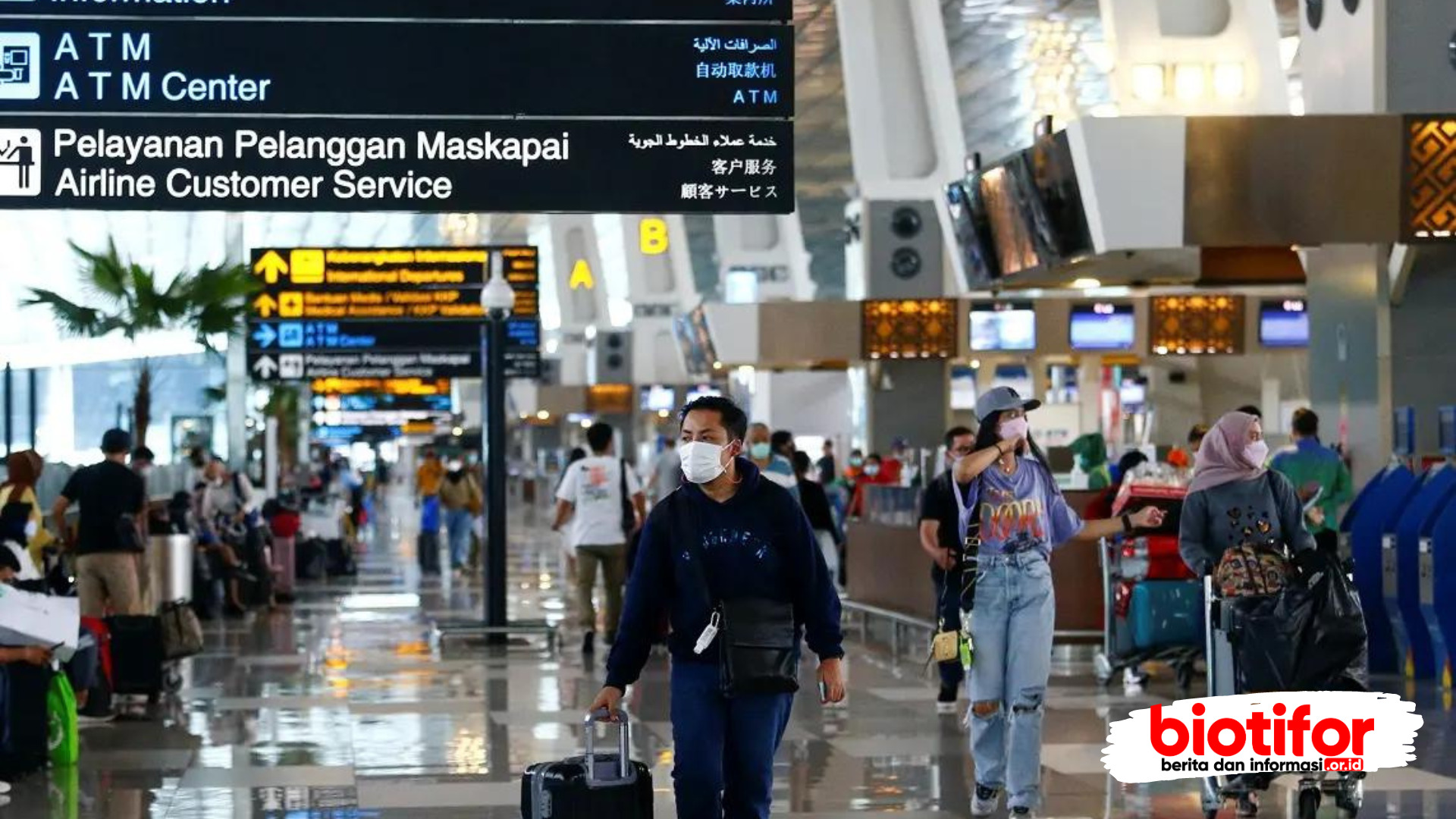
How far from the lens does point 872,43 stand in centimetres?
3309

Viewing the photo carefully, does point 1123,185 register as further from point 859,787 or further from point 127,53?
point 127,53

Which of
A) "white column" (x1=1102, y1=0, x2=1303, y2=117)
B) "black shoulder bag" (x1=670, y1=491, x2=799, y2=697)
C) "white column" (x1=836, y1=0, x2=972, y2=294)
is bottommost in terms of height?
"black shoulder bag" (x1=670, y1=491, x2=799, y2=697)

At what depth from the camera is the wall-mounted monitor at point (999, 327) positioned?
32062 mm

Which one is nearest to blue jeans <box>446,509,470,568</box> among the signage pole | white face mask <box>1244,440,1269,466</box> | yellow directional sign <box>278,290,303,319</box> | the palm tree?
the palm tree

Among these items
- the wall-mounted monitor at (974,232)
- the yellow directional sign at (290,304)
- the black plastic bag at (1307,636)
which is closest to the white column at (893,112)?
the yellow directional sign at (290,304)

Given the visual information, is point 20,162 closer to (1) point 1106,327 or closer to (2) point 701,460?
(2) point 701,460

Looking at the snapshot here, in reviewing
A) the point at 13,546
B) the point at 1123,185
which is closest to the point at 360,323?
the point at 1123,185

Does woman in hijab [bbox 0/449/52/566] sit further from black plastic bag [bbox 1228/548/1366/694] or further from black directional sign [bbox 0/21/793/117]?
black plastic bag [bbox 1228/548/1366/694]

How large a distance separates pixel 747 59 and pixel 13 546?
4.76 m

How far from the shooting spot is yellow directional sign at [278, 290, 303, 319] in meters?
29.2

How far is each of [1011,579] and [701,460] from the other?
9.38 feet

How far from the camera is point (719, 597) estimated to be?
7406mm

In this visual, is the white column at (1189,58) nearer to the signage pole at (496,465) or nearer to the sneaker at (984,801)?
the signage pole at (496,465)

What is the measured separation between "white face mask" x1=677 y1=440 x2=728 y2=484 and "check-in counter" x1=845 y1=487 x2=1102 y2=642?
33.2ft
